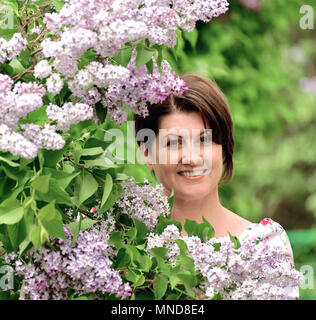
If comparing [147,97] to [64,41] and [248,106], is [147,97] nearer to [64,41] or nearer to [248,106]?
[64,41]

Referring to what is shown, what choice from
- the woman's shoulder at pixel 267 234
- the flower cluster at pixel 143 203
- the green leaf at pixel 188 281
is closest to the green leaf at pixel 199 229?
the flower cluster at pixel 143 203

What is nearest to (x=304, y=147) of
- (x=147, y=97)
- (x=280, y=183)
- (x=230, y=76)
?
(x=280, y=183)

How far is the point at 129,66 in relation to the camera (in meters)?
1.25

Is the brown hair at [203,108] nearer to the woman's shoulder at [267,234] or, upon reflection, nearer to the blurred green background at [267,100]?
the blurred green background at [267,100]

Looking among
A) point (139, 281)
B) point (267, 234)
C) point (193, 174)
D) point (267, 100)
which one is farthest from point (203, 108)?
point (267, 100)

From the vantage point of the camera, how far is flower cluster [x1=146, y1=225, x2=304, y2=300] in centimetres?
125

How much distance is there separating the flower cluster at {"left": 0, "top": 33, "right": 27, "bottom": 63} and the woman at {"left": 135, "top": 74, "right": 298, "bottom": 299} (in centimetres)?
62

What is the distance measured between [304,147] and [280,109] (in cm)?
203

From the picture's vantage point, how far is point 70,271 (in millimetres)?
1177

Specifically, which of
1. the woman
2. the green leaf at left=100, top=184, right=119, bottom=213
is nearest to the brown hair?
the woman

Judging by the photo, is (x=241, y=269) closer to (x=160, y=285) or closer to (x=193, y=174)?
(x=160, y=285)

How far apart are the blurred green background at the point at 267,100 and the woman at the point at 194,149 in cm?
13

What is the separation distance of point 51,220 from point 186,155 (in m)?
0.66

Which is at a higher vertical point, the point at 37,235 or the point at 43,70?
the point at 43,70
